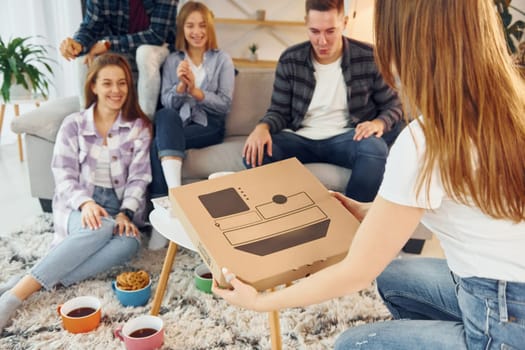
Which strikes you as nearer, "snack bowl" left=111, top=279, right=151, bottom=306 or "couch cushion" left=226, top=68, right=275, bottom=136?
"snack bowl" left=111, top=279, right=151, bottom=306

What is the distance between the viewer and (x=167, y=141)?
201 centimetres

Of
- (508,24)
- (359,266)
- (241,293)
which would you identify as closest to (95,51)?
(241,293)

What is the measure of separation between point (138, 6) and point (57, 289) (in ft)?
4.73

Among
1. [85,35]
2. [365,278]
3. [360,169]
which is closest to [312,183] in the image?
[365,278]

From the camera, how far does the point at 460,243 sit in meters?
0.88

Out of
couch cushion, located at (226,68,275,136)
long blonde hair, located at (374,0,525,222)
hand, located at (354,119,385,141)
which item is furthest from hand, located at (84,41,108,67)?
long blonde hair, located at (374,0,525,222)

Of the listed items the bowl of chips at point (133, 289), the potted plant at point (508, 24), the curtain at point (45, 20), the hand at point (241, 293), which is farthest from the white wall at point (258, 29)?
the hand at point (241, 293)

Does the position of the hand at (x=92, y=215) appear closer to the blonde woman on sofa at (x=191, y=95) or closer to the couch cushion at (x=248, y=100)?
the blonde woman on sofa at (x=191, y=95)

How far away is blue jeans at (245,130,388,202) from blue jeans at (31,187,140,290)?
67 cm

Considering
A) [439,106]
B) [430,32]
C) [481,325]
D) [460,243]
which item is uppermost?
[430,32]

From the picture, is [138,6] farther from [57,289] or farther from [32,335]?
[32,335]

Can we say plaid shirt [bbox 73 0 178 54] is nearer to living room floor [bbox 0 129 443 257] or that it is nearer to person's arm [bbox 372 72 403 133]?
living room floor [bbox 0 129 443 257]

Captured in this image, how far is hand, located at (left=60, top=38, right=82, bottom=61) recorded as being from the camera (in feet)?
7.40

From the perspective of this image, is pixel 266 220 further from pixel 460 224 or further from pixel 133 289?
pixel 133 289
